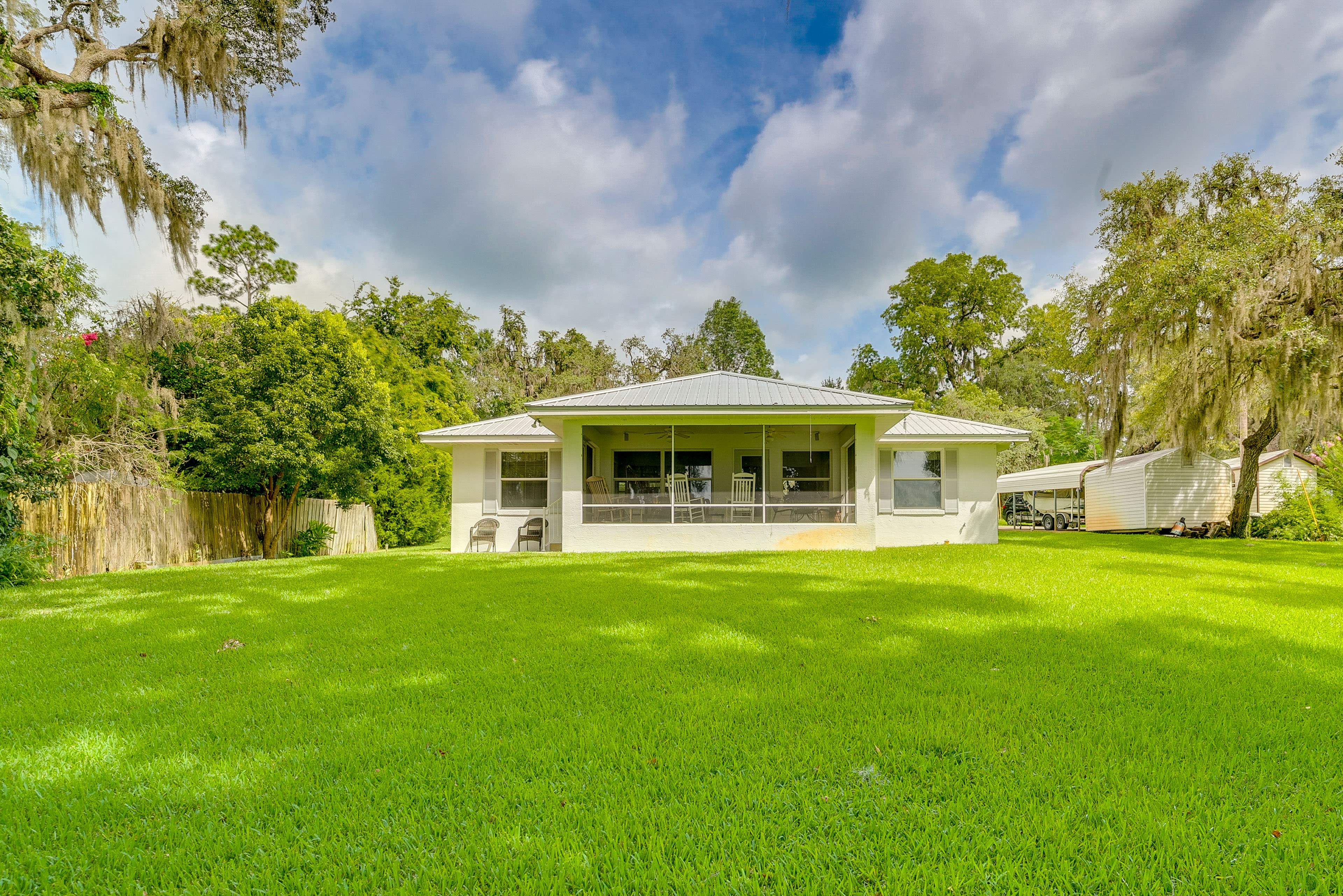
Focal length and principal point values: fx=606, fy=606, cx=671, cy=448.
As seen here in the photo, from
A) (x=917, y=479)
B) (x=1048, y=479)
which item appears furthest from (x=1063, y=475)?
(x=917, y=479)

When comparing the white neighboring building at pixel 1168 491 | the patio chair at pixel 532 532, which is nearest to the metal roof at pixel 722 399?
the patio chair at pixel 532 532

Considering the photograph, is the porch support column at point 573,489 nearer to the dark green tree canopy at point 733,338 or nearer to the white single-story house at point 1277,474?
the white single-story house at point 1277,474

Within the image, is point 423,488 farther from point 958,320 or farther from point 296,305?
point 958,320

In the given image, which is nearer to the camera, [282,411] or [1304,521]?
[282,411]

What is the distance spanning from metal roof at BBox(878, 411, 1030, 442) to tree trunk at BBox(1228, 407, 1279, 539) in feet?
24.4

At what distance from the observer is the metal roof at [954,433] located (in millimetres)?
13828

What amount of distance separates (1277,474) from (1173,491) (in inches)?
127

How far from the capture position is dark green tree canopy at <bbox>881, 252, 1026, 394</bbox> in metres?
31.5

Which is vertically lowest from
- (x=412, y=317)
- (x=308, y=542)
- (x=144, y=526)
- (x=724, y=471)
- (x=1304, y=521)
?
(x=308, y=542)

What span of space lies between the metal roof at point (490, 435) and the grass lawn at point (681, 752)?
8.72 metres

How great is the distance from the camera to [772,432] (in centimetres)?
1488

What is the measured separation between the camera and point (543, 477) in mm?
14820

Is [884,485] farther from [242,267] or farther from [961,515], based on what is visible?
[242,267]

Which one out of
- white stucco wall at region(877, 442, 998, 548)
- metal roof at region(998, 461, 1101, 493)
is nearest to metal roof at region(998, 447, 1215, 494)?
metal roof at region(998, 461, 1101, 493)
